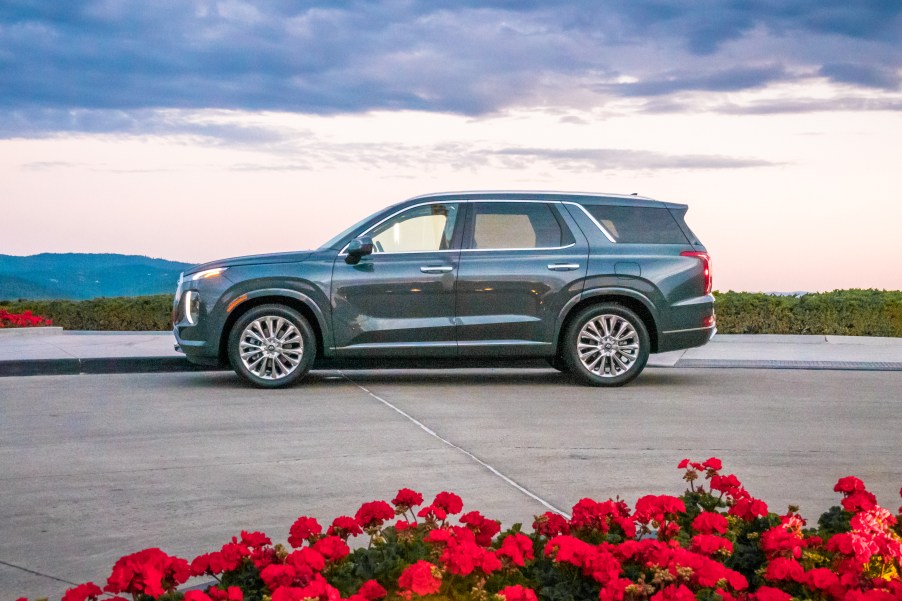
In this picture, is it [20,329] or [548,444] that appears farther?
[20,329]

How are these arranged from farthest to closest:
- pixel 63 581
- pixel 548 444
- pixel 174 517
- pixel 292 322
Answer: pixel 292 322, pixel 548 444, pixel 174 517, pixel 63 581

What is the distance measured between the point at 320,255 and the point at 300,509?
19.5 feet

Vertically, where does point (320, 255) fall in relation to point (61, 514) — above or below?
above

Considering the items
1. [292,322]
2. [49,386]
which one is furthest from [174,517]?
[49,386]

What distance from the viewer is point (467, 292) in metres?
12.2

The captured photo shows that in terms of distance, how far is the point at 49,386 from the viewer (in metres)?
12.8

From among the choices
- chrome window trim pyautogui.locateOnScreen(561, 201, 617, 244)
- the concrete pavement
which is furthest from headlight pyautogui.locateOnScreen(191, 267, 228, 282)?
chrome window trim pyautogui.locateOnScreen(561, 201, 617, 244)

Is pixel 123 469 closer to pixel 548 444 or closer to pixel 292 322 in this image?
pixel 548 444

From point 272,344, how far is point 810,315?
11672 millimetres

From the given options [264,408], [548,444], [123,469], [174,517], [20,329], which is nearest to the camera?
[174,517]

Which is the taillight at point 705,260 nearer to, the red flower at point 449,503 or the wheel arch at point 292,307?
the wheel arch at point 292,307

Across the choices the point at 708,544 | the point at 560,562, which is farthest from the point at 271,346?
the point at 708,544

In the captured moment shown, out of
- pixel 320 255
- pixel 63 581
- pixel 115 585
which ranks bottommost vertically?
pixel 63 581

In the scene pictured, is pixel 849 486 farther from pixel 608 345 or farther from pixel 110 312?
pixel 110 312
